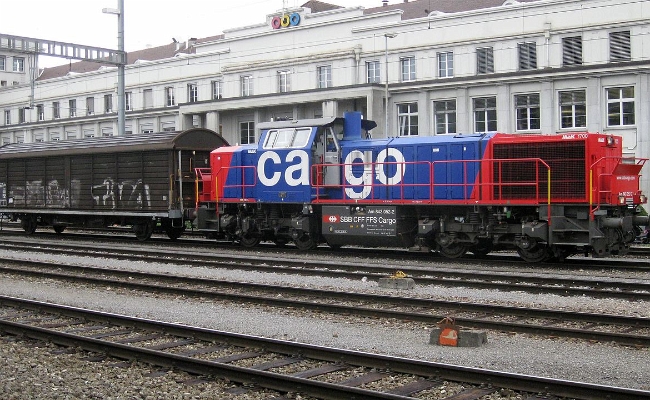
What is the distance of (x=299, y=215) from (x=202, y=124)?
1340 inches

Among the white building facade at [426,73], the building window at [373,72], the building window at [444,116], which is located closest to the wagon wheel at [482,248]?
the white building facade at [426,73]

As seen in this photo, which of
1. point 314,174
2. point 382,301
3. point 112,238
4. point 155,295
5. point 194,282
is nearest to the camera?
point 382,301

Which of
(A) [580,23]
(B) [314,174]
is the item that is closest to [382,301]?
(B) [314,174]

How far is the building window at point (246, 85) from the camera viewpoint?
5156 centimetres

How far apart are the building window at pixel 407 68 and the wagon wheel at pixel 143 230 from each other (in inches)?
901

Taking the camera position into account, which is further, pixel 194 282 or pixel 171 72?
pixel 171 72

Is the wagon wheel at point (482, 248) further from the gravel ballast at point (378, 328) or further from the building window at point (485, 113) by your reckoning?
the building window at point (485, 113)

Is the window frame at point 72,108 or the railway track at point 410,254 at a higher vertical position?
the window frame at point 72,108

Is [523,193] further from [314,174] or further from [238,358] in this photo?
[238,358]

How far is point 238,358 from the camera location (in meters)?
8.73

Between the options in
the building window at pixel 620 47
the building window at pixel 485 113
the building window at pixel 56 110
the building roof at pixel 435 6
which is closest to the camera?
the building window at pixel 620 47

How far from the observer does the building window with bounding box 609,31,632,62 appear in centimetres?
3716

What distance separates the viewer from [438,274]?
15.7 metres

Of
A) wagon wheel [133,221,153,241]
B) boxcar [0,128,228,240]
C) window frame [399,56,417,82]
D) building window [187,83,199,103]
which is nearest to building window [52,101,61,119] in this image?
building window [187,83,199,103]
